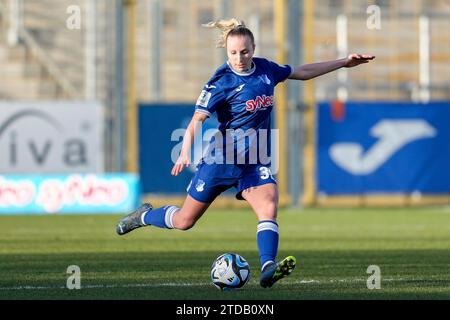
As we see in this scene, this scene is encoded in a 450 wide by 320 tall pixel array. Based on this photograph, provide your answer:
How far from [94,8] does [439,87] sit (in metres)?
6.53

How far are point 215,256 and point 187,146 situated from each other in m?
3.25

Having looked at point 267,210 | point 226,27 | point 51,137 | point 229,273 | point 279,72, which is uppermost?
point 226,27

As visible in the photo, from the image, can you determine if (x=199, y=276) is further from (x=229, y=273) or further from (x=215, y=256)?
(x=215, y=256)

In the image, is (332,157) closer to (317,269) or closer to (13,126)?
(13,126)

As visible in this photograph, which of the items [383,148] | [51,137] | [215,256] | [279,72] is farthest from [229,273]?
[383,148]

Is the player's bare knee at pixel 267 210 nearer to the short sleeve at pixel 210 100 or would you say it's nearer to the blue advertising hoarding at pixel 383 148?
the short sleeve at pixel 210 100

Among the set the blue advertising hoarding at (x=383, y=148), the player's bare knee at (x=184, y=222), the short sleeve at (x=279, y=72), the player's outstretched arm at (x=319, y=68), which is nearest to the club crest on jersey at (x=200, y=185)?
the player's bare knee at (x=184, y=222)

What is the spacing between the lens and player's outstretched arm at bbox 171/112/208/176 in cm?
804

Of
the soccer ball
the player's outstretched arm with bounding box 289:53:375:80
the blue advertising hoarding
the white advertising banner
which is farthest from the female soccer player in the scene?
the blue advertising hoarding

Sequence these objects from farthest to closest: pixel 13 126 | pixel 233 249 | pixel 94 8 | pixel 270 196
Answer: pixel 94 8
pixel 13 126
pixel 233 249
pixel 270 196

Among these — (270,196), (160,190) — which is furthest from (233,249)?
(160,190)

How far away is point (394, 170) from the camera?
21359mm

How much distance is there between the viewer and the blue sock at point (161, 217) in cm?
903

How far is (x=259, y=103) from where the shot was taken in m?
8.58
